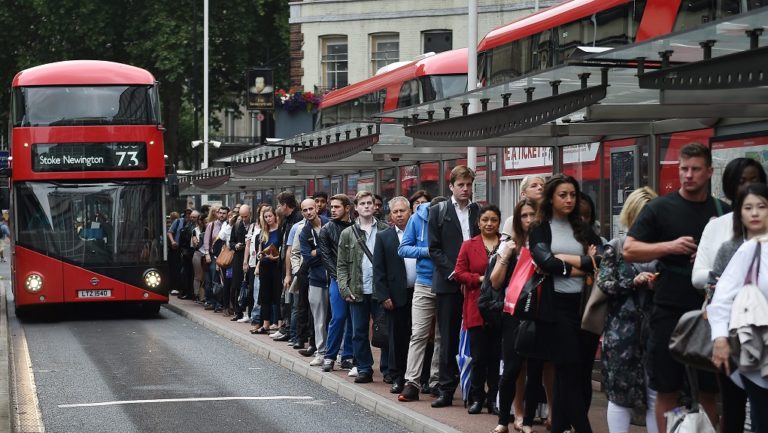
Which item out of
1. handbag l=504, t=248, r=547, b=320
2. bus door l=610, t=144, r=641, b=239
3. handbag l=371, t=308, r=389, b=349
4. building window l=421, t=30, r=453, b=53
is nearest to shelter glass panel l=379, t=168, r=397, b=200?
handbag l=371, t=308, r=389, b=349

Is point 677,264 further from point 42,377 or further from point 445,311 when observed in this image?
point 42,377

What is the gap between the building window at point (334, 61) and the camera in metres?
47.1

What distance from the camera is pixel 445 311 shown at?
11.2 m

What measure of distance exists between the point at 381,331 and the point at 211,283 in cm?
1282

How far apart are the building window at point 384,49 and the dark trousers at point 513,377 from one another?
3593cm

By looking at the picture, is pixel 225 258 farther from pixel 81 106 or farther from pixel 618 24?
pixel 618 24

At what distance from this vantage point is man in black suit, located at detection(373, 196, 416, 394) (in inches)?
475

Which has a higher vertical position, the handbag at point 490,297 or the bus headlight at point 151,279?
the handbag at point 490,297

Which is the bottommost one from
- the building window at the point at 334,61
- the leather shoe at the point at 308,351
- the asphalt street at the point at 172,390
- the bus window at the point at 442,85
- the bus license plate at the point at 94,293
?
the asphalt street at the point at 172,390

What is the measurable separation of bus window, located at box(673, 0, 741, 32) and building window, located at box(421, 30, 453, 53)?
31.2 metres

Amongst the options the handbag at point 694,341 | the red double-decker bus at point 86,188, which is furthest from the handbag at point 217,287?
the handbag at point 694,341

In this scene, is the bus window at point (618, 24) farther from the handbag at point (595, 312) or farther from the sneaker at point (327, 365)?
the handbag at point (595, 312)

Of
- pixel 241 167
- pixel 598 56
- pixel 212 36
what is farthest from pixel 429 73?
pixel 212 36

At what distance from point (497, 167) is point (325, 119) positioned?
1703cm
